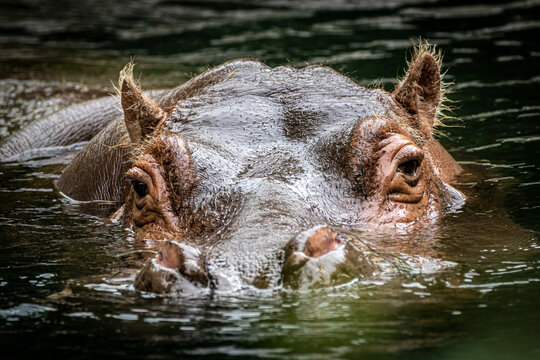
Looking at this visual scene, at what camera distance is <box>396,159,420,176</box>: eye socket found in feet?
16.9

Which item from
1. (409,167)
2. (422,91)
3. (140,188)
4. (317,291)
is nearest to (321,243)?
(317,291)

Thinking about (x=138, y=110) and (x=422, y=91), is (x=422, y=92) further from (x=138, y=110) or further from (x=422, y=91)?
(x=138, y=110)

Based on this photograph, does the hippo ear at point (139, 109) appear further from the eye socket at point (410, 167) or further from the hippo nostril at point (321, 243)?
the hippo nostril at point (321, 243)

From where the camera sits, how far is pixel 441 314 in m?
3.84

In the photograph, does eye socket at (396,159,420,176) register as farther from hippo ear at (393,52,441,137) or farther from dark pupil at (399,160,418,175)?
hippo ear at (393,52,441,137)

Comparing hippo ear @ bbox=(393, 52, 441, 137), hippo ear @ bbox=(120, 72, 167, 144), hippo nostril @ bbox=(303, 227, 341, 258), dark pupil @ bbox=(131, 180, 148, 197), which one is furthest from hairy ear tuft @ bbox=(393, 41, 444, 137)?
hippo nostril @ bbox=(303, 227, 341, 258)

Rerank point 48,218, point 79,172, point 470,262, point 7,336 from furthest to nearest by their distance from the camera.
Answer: point 79,172 → point 48,218 → point 470,262 → point 7,336

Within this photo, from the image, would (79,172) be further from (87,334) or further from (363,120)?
(87,334)

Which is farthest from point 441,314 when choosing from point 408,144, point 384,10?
point 384,10

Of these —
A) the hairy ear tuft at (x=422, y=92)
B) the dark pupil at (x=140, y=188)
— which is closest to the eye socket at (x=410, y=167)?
the hairy ear tuft at (x=422, y=92)

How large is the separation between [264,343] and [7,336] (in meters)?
1.19

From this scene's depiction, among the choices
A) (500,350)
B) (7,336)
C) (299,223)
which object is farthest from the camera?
(299,223)

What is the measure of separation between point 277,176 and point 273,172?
0.06 meters

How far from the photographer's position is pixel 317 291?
3.70 meters
